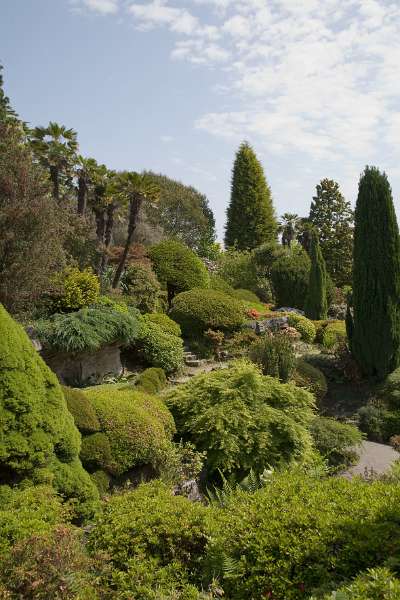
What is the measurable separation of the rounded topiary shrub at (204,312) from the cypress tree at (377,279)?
4319 millimetres

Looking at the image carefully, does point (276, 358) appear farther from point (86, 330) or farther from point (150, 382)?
point (86, 330)

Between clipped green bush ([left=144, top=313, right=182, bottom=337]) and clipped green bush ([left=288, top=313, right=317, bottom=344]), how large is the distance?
499cm

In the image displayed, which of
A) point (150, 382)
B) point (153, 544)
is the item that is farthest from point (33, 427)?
point (150, 382)

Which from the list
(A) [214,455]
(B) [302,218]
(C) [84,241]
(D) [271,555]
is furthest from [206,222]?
(D) [271,555]

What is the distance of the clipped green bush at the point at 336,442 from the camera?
8.98 meters

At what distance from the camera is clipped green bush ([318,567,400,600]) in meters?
2.83

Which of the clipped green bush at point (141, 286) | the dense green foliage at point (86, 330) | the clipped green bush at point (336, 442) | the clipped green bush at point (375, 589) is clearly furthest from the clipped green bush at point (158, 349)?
the clipped green bush at point (375, 589)

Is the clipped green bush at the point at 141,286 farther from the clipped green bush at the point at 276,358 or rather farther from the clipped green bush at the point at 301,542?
the clipped green bush at the point at 301,542

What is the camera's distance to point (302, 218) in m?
34.4

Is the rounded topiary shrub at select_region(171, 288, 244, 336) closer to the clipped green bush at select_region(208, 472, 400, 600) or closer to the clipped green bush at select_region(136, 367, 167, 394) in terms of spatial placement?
the clipped green bush at select_region(136, 367, 167, 394)

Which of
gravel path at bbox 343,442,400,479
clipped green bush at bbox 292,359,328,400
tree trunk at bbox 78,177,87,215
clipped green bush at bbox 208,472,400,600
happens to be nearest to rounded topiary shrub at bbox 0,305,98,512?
clipped green bush at bbox 208,472,400,600

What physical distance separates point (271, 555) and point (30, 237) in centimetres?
930

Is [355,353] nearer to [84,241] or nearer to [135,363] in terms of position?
[135,363]

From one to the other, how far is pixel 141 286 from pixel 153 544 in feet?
41.9
